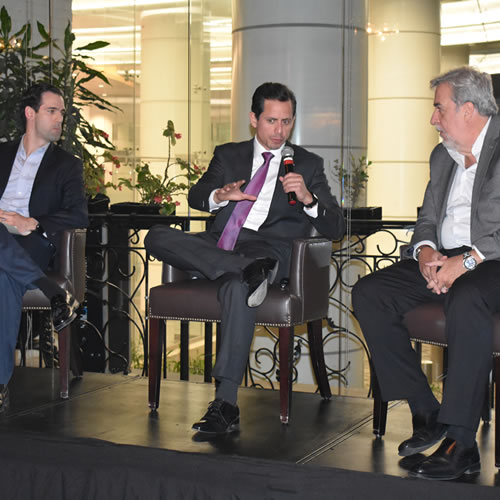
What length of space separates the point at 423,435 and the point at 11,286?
5.74 ft

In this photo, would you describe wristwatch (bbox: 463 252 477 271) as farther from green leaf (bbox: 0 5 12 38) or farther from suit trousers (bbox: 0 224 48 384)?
green leaf (bbox: 0 5 12 38)

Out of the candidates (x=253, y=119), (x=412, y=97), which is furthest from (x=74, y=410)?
(x=412, y=97)

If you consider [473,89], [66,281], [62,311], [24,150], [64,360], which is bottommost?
[64,360]

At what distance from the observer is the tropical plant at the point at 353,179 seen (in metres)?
4.15

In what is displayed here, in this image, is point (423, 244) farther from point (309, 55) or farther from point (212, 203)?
point (309, 55)

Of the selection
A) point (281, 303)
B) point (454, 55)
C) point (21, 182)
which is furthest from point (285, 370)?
point (454, 55)

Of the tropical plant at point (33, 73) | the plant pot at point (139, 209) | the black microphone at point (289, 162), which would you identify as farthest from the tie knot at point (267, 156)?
the plant pot at point (139, 209)

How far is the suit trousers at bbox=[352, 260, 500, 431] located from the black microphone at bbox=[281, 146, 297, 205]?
42cm

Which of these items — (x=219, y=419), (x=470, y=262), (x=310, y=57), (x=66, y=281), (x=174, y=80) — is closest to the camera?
(x=470, y=262)

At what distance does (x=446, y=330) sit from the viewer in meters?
2.57

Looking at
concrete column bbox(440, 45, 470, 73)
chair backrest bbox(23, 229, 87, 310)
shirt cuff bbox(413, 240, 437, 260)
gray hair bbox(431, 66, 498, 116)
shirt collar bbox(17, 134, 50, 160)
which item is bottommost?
chair backrest bbox(23, 229, 87, 310)

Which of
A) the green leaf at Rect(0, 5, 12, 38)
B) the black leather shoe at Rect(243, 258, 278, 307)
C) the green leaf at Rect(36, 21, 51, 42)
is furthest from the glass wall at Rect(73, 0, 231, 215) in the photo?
the black leather shoe at Rect(243, 258, 278, 307)

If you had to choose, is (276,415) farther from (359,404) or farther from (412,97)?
(412,97)

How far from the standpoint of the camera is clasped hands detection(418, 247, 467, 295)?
105 inches
